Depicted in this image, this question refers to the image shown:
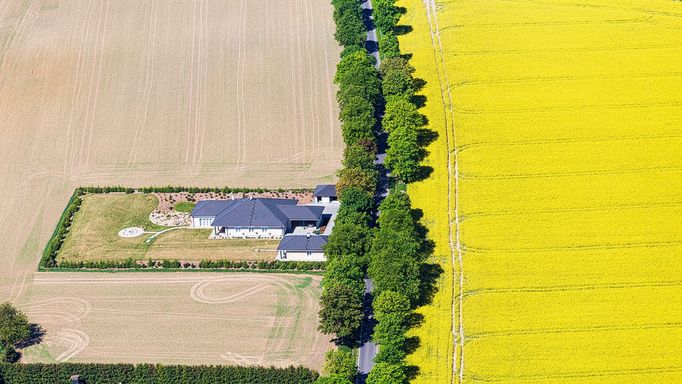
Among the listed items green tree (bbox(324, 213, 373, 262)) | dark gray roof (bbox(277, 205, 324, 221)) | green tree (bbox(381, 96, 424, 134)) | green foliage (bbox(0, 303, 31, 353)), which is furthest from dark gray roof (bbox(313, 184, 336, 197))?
green foliage (bbox(0, 303, 31, 353))

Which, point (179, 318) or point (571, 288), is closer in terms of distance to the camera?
point (571, 288)

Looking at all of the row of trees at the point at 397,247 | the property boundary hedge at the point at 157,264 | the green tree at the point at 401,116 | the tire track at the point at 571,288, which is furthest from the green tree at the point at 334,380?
the green tree at the point at 401,116

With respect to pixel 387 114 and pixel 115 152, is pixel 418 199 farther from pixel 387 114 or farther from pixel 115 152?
pixel 115 152

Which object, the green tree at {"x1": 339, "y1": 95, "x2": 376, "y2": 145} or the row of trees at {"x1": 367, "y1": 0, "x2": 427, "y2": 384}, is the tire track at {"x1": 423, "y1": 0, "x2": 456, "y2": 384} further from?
the green tree at {"x1": 339, "y1": 95, "x2": 376, "y2": 145}

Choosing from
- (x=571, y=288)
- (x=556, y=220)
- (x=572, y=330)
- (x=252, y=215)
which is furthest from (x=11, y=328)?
(x=556, y=220)

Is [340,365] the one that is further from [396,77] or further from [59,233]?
[396,77]

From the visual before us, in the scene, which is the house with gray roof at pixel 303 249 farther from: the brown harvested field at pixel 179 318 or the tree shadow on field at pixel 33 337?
the tree shadow on field at pixel 33 337
